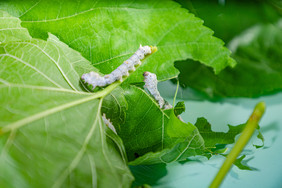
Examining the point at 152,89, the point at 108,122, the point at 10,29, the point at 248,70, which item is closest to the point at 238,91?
the point at 248,70

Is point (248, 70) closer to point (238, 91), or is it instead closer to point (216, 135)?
point (238, 91)

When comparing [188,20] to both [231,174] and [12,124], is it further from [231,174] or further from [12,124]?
[12,124]

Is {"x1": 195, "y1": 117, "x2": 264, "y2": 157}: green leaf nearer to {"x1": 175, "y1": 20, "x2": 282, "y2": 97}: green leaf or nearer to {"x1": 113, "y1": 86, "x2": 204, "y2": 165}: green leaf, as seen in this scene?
{"x1": 113, "y1": 86, "x2": 204, "y2": 165}: green leaf

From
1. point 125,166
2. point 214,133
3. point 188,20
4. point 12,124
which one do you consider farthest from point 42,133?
point 188,20

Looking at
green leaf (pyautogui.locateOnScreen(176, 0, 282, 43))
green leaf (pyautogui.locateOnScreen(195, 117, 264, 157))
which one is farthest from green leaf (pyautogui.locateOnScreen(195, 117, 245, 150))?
green leaf (pyautogui.locateOnScreen(176, 0, 282, 43))

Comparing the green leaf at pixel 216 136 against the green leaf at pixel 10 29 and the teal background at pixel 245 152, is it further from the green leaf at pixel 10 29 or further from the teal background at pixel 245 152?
the green leaf at pixel 10 29

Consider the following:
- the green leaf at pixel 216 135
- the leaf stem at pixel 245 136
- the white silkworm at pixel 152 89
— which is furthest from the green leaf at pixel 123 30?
the leaf stem at pixel 245 136
